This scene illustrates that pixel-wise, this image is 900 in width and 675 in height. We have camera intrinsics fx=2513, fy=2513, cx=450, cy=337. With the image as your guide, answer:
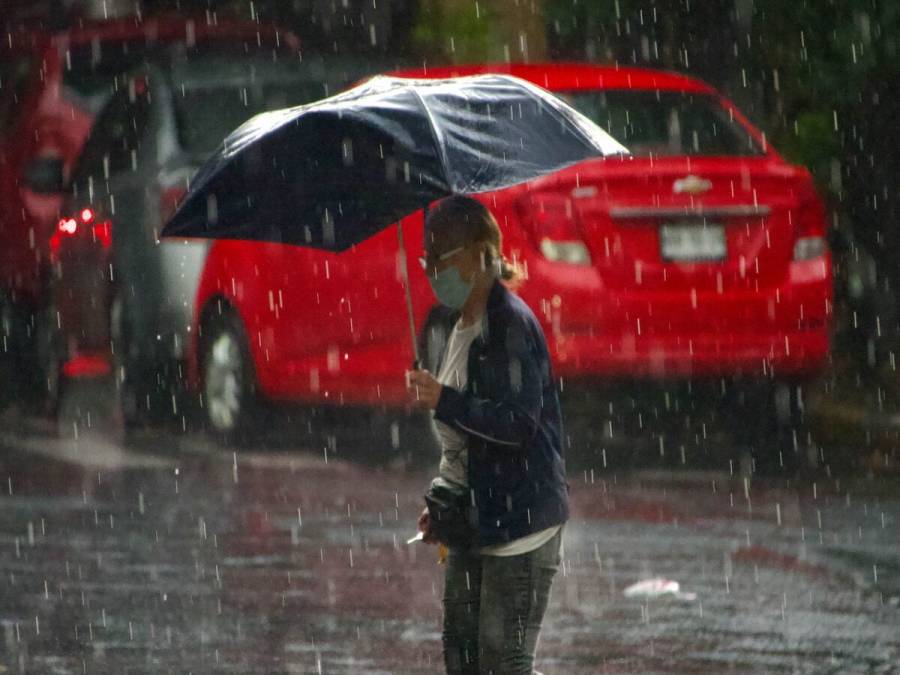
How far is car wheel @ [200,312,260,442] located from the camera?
12.4 m

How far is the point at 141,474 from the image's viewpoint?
11680 mm

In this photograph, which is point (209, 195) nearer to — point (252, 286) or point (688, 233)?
point (688, 233)

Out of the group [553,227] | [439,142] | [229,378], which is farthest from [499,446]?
[229,378]

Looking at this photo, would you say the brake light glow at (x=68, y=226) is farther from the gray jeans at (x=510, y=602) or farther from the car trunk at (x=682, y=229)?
the gray jeans at (x=510, y=602)

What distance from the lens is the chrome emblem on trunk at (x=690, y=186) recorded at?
11141 millimetres

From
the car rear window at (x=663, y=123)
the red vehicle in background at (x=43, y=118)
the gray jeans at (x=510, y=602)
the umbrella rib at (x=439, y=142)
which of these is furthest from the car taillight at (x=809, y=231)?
the gray jeans at (x=510, y=602)

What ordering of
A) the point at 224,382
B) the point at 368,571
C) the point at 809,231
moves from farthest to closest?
the point at 224,382 < the point at 809,231 < the point at 368,571

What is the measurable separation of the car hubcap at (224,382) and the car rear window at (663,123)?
2151 mm

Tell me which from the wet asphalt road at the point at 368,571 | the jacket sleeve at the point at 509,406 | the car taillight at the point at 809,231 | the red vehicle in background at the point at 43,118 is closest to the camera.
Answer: the jacket sleeve at the point at 509,406

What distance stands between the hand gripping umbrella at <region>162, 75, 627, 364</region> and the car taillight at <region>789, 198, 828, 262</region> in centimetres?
521

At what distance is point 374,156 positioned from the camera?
593 centimetres

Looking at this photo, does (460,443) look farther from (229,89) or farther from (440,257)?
(229,89)

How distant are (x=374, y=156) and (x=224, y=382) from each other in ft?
22.2

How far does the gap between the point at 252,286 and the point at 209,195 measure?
19.6 ft
